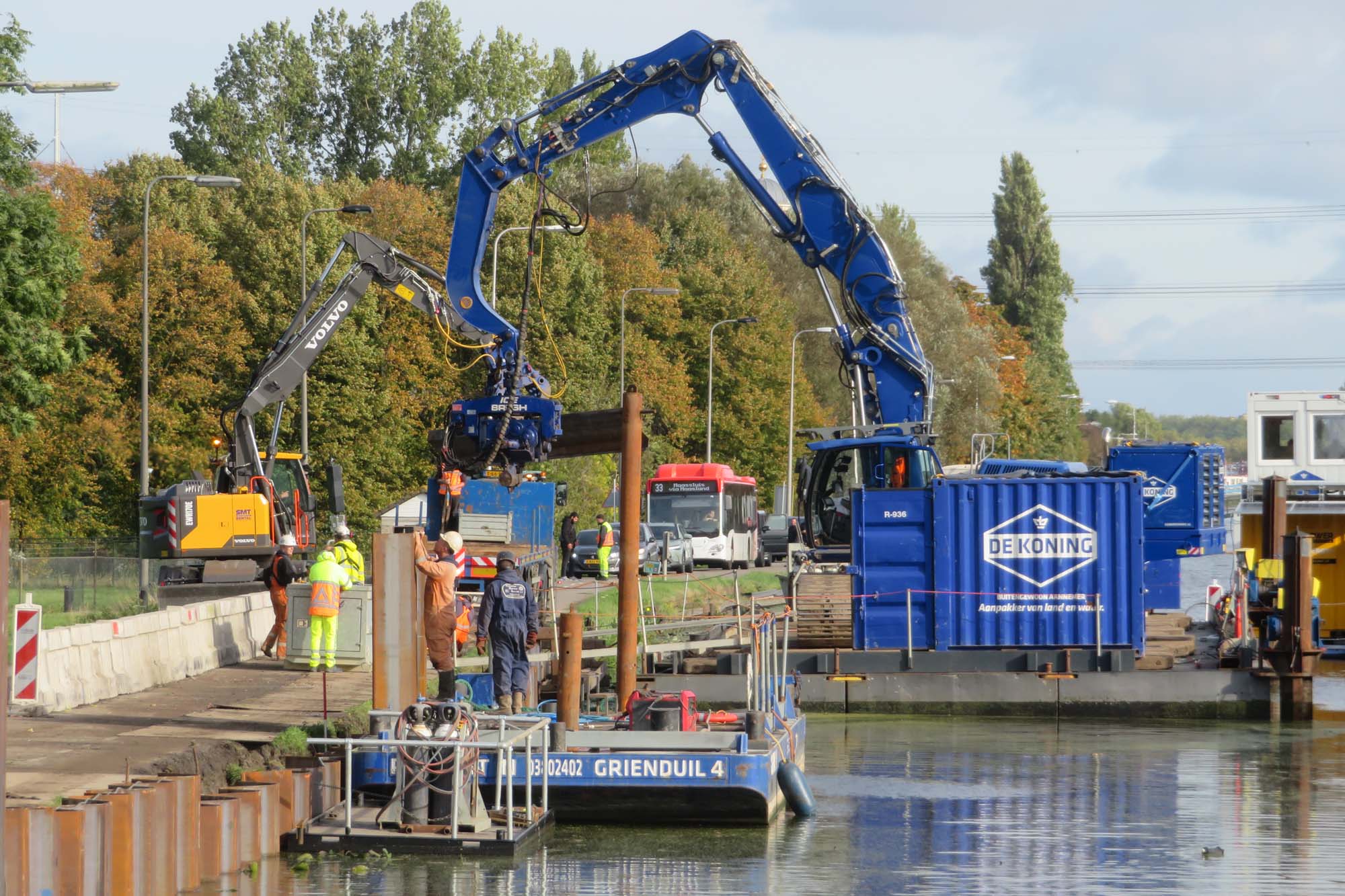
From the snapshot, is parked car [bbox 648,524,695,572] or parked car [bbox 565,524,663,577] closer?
parked car [bbox 565,524,663,577]

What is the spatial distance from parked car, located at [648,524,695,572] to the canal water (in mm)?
23075

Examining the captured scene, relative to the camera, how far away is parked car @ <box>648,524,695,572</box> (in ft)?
152

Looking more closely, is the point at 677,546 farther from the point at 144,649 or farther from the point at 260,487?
the point at 144,649

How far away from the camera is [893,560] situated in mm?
23828

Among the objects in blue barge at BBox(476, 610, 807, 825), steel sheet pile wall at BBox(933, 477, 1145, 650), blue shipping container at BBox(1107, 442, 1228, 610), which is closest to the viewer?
blue barge at BBox(476, 610, 807, 825)

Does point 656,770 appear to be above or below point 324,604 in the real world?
below

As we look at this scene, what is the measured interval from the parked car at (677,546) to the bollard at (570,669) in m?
29.0

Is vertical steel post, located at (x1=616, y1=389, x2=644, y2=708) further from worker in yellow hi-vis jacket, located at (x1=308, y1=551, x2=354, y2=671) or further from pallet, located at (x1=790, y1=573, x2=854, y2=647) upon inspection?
pallet, located at (x1=790, y1=573, x2=854, y2=647)

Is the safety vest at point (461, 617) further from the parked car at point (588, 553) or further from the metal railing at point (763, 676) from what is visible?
the parked car at point (588, 553)

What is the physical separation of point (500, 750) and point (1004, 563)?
10603 millimetres

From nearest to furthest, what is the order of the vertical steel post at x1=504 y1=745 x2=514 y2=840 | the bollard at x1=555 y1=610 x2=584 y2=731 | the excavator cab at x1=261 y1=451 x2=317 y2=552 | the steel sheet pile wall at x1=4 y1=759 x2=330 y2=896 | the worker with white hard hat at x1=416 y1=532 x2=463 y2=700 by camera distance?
1. the steel sheet pile wall at x1=4 y1=759 x2=330 y2=896
2. the vertical steel post at x1=504 y1=745 x2=514 y2=840
3. the bollard at x1=555 y1=610 x2=584 y2=731
4. the worker with white hard hat at x1=416 y1=532 x2=463 y2=700
5. the excavator cab at x1=261 y1=451 x2=317 y2=552

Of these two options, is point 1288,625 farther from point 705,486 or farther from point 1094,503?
point 705,486

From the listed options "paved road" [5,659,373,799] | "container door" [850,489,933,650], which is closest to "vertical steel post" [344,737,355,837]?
"paved road" [5,659,373,799]

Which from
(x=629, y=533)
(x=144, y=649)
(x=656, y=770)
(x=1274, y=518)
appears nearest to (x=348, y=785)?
(x=656, y=770)
